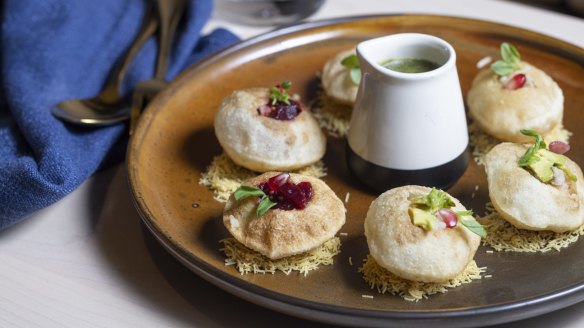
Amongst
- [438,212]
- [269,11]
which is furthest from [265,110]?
[269,11]

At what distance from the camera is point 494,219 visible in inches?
67.7

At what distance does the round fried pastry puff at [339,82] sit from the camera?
2.06 m

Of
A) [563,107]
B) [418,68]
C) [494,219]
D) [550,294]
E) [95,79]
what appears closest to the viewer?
[550,294]

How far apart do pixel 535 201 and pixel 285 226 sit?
0.52 m

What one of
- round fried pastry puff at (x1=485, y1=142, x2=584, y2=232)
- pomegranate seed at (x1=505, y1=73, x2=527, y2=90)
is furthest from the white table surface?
pomegranate seed at (x1=505, y1=73, x2=527, y2=90)

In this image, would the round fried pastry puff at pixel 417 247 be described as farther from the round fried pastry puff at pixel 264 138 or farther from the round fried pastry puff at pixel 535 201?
the round fried pastry puff at pixel 264 138

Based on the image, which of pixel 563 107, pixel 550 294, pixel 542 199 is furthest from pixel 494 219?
pixel 563 107

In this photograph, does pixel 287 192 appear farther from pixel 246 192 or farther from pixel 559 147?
pixel 559 147

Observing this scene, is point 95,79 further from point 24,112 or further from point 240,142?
point 240,142

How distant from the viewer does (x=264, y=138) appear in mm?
1819

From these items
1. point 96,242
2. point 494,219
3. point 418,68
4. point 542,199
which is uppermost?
point 418,68

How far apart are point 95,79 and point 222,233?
37.6 inches

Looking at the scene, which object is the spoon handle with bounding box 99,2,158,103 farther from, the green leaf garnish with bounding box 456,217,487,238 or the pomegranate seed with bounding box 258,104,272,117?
the green leaf garnish with bounding box 456,217,487,238

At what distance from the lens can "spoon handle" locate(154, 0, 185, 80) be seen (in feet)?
8.00
